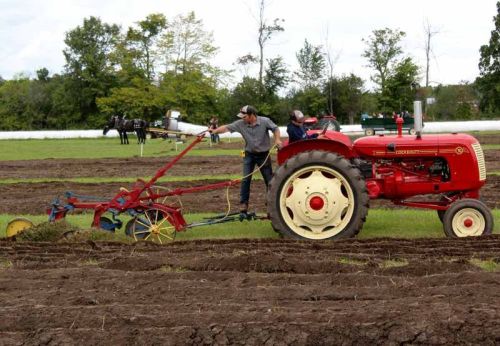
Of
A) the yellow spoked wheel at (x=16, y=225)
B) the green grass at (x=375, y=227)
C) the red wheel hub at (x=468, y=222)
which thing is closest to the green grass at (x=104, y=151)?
the green grass at (x=375, y=227)

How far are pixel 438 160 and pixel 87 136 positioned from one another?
43.2 meters

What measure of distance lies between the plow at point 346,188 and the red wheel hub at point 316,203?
0.01 m

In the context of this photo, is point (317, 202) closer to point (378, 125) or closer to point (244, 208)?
point (244, 208)

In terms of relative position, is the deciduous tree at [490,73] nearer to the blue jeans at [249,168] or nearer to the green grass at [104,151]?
the green grass at [104,151]

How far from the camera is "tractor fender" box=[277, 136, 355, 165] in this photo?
28.5ft

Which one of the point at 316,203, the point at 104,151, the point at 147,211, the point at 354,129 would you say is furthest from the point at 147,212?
the point at 354,129

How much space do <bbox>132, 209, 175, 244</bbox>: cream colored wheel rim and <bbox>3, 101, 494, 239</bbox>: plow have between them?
1cm

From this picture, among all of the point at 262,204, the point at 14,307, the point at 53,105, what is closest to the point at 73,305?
the point at 14,307

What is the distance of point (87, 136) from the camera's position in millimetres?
49688

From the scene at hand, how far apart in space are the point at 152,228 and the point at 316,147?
2354 mm

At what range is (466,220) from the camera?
8453 millimetres

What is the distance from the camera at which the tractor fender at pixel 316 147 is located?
870 cm

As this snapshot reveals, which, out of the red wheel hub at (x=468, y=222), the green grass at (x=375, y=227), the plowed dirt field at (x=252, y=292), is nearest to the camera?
the plowed dirt field at (x=252, y=292)

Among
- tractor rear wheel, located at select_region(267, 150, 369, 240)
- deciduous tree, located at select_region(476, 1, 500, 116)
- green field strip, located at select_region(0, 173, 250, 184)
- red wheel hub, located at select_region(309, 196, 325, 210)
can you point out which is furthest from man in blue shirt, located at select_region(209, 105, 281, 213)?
deciduous tree, located at select_region(476, 1, 500, 116)
